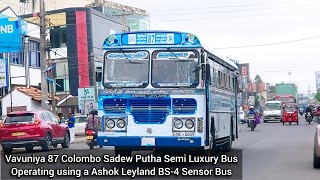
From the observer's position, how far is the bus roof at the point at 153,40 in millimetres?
13898

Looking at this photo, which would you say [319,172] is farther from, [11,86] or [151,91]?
[11,86]

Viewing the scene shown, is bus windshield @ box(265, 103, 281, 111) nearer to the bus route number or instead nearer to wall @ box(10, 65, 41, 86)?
wall @ box(10, 65, 41, 86)

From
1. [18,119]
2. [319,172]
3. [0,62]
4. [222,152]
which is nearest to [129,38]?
[319,172]

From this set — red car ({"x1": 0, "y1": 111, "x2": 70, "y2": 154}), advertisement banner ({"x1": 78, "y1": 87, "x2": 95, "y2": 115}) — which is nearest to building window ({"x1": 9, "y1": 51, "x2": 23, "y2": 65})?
advertisement banner ({"x1": 78, "y1": 87, "x2": 95, "y2": 115})

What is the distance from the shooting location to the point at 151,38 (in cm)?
1401

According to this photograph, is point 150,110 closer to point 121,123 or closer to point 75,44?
point 121,123

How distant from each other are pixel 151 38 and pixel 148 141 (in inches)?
100

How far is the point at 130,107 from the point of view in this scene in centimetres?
1375

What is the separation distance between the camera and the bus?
1355cm

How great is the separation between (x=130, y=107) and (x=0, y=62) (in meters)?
19.2

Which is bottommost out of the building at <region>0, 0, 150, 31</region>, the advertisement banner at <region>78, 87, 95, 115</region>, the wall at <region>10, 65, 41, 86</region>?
the advertisement banner at <region>78, 87, 95, 115</region>

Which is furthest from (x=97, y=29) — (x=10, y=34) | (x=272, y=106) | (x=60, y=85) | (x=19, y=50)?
(x=10, y=34)

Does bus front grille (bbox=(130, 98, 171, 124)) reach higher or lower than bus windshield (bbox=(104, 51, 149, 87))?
lower
